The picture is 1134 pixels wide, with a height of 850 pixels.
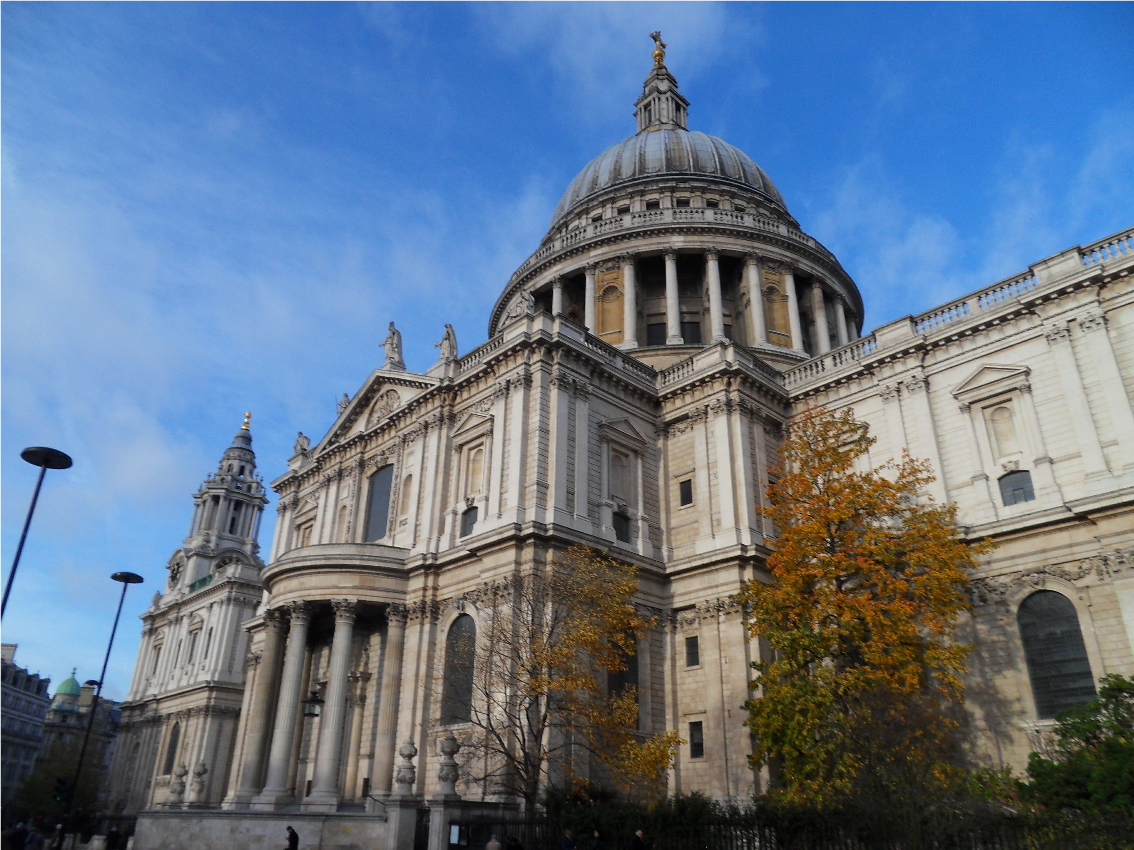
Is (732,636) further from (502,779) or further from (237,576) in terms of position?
(237,576)

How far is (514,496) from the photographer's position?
28.0 metres

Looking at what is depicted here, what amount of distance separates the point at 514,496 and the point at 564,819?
10541 millimetres

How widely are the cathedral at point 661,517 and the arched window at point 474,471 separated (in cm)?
11

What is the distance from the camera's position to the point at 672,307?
43.8 metres

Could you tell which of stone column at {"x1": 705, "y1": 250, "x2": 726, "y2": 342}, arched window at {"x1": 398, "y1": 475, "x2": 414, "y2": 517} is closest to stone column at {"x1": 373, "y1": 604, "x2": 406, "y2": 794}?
arched window at {"x1": 398, "y1": 475, "x2": 414, "y2": 517}

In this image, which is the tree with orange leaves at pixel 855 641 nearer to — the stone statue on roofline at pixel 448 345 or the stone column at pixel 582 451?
the stone column at pixel 582 451

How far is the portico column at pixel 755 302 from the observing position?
43.2 metres

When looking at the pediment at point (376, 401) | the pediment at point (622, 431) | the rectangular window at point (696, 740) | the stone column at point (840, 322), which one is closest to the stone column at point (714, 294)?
the stone column at point (840, 322)

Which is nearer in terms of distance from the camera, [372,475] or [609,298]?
[372,475]

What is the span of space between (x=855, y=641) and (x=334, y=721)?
16737 mm

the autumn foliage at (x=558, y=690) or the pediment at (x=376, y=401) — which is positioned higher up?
the pediment at (x=376, y=401)

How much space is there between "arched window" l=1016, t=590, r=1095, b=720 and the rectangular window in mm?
9813

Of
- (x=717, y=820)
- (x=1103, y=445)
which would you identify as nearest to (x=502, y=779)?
(x=717, y=820)

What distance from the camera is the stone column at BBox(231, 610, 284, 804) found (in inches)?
1217
